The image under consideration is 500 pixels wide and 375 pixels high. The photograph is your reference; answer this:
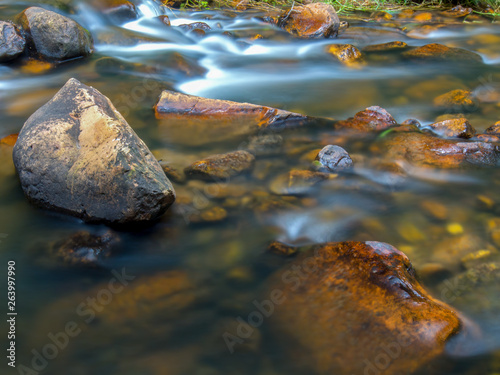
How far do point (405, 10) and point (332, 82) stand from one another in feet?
14.3

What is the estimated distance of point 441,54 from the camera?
6.16m

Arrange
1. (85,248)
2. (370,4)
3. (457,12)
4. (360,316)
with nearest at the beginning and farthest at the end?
1. (360,316)
2. (85,248)
3. (457,12)
4. (370,4)

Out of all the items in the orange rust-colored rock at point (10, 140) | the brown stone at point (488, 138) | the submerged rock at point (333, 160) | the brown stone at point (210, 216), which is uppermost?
the brown stone at point (488, 138)

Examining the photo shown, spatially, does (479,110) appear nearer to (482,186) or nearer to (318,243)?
(482,186)

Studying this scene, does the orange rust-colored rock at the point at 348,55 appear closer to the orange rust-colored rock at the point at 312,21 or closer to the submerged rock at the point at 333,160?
the orange rust-colored rock at the point at 312,21

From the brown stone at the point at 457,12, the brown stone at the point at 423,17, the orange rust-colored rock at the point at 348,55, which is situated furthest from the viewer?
the brown stone at the point at 457,12

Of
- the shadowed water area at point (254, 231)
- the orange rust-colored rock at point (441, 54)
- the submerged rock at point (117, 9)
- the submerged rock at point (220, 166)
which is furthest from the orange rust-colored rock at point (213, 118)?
the submerged rock at point (117, 9)

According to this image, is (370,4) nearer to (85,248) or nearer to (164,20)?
(164,20)

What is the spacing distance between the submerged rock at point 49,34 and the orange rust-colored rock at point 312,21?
3.51m

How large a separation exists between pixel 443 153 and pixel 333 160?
0.96 metres

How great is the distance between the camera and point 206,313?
Answer: 2273 mm

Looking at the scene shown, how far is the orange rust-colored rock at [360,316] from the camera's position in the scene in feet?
6.41

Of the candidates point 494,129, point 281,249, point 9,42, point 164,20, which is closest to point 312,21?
point 164,20

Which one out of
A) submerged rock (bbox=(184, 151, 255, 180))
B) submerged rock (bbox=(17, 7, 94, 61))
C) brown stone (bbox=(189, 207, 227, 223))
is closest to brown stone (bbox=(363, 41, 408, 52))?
submerged rock (bbox=(184, 151, 255, 180))
